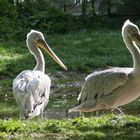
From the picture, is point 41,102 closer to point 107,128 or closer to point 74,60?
point 107,128

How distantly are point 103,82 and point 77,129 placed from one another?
1.98 meters

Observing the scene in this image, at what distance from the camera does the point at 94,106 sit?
30.6 feet

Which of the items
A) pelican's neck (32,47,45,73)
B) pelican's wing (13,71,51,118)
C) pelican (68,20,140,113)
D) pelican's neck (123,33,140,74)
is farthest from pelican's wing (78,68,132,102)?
pelican's neck (32,47,45,73)

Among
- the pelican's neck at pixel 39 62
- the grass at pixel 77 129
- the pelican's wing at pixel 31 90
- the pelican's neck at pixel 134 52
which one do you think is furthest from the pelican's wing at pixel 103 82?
the pelican's neck at pixel 39 62

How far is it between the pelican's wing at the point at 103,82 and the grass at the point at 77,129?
1.21 meters

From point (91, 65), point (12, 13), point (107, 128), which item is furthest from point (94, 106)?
point (12, 13)

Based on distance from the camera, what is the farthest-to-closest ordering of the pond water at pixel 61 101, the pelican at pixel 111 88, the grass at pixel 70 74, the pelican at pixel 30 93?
the pond water at pixel 61 101, the pelican at pixel 111 88, the pelican at pixel 30 93, the grass at pixel 70 74

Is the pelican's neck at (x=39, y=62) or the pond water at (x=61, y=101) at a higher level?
the pelican's neck at (x=39, y=62)

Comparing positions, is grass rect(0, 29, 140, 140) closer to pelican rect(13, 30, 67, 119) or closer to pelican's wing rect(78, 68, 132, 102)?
pelican rect(13, 30, 67, 119)

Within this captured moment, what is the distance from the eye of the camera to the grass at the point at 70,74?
23.9ft

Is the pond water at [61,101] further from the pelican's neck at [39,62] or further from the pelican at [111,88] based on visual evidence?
the pelican at [111,88]

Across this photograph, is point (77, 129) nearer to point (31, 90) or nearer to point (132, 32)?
point (31, 90)

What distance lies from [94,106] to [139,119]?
4.72ft

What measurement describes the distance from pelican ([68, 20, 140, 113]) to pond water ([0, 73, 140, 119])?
128cm
